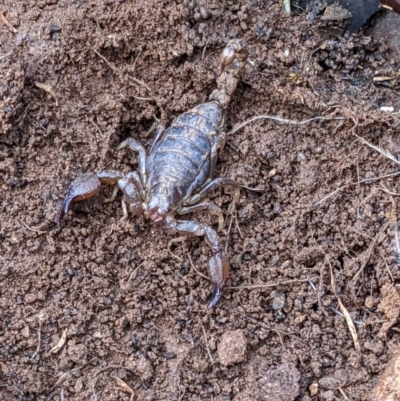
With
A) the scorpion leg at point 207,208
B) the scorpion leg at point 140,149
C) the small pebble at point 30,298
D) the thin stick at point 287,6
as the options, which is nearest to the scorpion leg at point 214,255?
the scorpion leg at point 207,208

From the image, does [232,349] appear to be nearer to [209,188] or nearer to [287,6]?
[209,188]

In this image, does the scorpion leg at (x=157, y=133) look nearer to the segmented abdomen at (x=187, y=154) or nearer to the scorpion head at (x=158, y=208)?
the segmented abdomen at (x=187, y=154)

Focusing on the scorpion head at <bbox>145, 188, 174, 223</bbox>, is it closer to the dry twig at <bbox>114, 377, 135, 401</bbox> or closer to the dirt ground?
the dirt ground

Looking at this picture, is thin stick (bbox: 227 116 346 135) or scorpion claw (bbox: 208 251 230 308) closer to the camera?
scorpion claw (bbox: 208 251 230 308)

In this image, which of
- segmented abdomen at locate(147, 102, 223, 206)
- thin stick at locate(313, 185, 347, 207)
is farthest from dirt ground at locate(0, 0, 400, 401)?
segmented abdomen at locate(147, 102, 223, 206)

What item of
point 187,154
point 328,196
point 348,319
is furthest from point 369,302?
point 187,154

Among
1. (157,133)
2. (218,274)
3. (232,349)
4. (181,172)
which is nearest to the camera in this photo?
(232,349)
